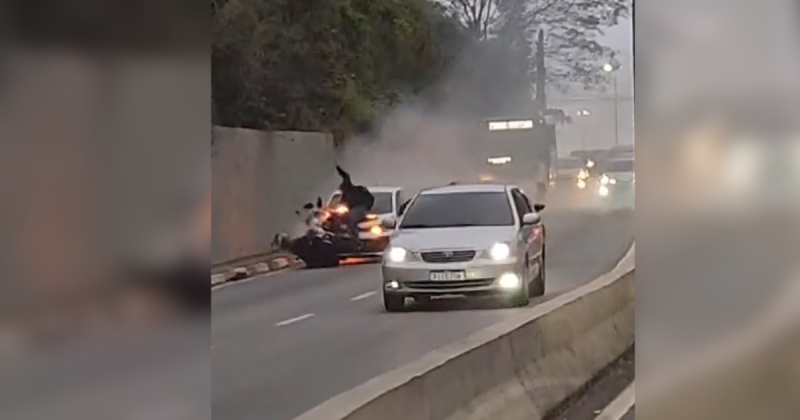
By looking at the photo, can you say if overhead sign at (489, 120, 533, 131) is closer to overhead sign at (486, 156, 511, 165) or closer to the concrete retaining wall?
overhead sign at (486, 156, 511, 165)

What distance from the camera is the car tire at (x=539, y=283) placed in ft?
10.00

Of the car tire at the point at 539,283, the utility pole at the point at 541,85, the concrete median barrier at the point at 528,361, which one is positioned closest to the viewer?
the concrete median barrier at the point at 528,361

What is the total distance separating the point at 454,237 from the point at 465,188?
0.18m

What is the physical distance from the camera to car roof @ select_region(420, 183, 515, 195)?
2879 mm

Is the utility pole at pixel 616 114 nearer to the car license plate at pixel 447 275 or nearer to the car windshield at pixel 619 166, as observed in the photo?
the car windshield at pixel 619 166

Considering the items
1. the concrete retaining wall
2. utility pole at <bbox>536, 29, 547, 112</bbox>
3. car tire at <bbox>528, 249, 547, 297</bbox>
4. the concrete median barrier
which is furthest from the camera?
car tire at <bbox>528, 249, 547, 297</bbox>

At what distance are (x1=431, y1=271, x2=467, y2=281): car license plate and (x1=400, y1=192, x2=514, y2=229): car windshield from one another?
5.6 inches

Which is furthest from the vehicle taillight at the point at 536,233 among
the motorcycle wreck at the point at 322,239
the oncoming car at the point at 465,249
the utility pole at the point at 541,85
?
the motorcycle wreck at the point at 322,239

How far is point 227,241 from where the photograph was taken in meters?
2.74

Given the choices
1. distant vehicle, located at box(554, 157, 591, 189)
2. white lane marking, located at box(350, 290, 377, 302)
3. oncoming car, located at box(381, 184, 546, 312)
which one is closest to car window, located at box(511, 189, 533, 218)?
oncoming car, located at box(381, 184, 546, 312)

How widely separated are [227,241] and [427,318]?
0.62 m

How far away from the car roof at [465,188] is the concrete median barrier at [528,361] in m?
0.41
